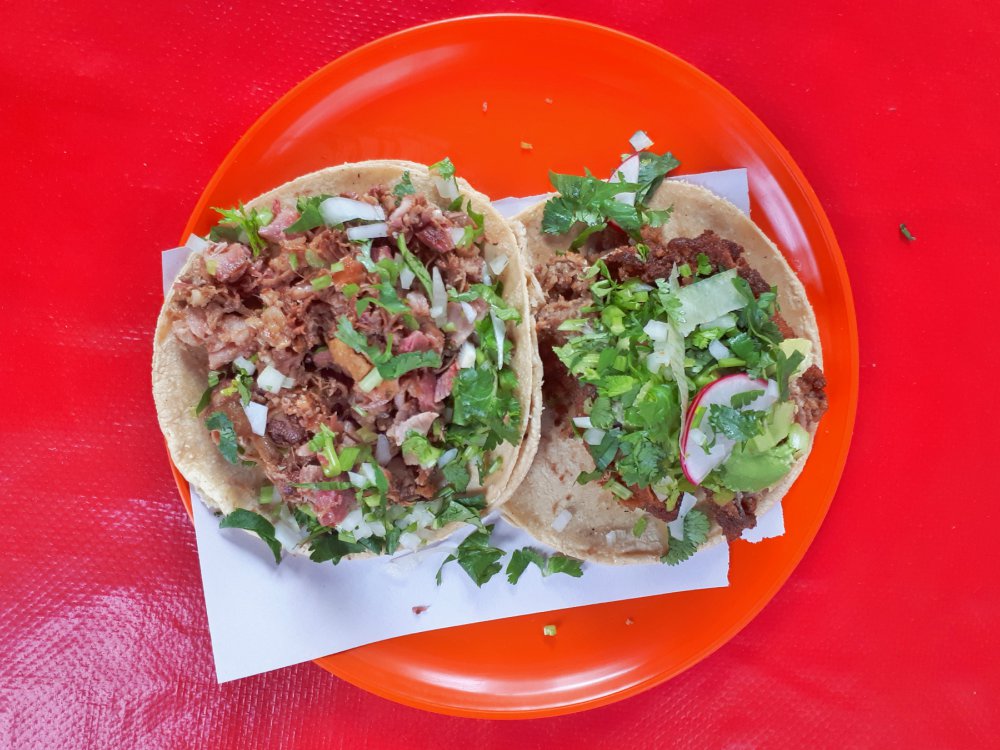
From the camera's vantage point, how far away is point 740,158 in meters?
2.66

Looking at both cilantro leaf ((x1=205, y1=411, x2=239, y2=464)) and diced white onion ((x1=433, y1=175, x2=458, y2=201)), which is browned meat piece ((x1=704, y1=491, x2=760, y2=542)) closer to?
diced white onion ((x1=433, y1=175, x2=458, y2=201))

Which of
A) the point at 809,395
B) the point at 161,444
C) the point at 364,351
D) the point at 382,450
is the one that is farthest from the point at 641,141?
the point at 161,444

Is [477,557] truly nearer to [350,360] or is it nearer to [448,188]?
[350,360]

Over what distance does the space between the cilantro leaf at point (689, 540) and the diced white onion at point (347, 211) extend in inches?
55.2

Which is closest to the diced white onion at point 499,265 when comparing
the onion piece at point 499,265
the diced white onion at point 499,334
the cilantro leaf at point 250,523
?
the onion piece at point 499,265

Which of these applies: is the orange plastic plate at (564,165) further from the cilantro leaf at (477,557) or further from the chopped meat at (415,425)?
the chopped meat at (415,425)

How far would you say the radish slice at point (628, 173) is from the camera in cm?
247

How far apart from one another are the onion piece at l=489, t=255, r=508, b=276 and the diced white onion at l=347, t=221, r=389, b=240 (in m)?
0.35

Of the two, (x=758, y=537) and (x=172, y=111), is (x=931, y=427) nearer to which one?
(x=758, y=537)

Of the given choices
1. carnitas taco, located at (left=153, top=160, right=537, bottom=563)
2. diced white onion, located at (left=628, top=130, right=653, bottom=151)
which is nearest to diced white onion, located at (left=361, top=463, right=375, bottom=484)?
carnitas taco, located at (left=153, top=160, right=537, bottom=563)

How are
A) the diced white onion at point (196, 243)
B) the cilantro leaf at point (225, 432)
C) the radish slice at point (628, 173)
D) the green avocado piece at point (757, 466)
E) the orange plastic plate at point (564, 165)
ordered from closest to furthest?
the green avocado piece at point (757, 466)
the cilantro leaf at point (225, 432)
the diced white onion at point (196, 243)
the radish slice at point (628, 173)
the orange plastic plate at point (564, 165)

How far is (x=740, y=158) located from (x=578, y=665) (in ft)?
6.56

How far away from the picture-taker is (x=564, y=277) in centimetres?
237

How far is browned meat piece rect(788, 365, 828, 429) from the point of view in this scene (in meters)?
2.30
